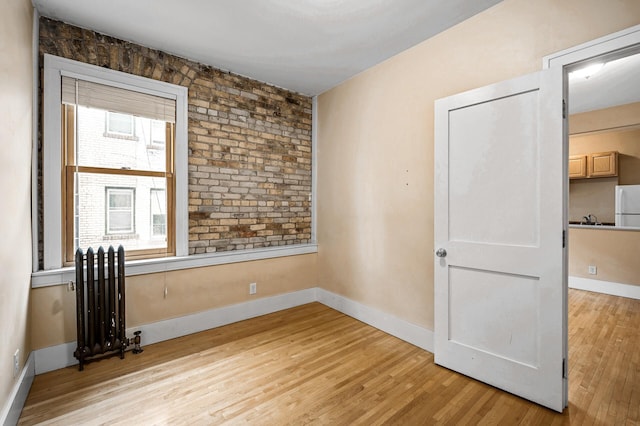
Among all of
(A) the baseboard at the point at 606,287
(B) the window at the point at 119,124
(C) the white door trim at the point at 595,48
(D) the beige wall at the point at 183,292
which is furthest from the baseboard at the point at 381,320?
(A) the baseboard at the point at 606,287

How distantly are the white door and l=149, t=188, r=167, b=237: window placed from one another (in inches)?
107

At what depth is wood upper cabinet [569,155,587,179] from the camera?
18.5ft

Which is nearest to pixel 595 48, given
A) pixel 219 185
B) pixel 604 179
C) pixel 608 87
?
pixel 608 87

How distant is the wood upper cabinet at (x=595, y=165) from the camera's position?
17.5ft

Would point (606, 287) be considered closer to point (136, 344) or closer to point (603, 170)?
point (603, 170)

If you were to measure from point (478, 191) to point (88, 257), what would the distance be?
3.23 meters

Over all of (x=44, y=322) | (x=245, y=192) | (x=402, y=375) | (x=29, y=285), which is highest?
(x=245, y=192)

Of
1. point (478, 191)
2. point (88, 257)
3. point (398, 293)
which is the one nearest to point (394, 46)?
point (478, 191)

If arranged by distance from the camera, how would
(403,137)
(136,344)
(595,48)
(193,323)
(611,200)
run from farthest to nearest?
(611,200)
(193,323)
(403,137)
(136,344)
(595,48)

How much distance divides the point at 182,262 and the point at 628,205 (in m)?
7.00

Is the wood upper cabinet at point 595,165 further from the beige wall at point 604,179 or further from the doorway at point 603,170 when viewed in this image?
the beige wall at point 604,179

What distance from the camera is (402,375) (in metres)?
2.30

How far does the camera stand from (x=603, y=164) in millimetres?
5406

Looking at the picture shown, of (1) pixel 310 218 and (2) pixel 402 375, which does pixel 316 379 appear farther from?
(1) pixel 310 218
